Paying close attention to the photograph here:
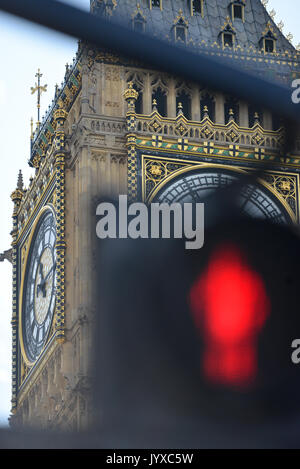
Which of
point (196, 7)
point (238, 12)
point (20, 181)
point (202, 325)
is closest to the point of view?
point (202, 325)

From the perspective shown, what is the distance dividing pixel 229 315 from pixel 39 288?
599cm

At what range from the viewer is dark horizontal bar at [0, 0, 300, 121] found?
450 cm

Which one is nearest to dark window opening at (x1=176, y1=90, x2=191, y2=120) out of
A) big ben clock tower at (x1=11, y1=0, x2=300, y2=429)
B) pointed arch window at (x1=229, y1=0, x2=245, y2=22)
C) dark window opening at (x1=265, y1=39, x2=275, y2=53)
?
big ben clock tower at (x1=11, y1=0, x2=300, y2=429)

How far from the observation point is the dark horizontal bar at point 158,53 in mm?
4496

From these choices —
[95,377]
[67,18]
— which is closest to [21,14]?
[67,18]

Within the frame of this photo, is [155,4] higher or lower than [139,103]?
higher

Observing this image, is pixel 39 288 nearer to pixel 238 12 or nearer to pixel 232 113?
pixel 232 113

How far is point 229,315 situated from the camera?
30.1m

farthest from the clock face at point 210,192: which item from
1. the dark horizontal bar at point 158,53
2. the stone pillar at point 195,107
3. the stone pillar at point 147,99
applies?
the dark horizontal bar at point 158,53

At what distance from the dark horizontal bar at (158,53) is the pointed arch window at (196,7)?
1237 inches

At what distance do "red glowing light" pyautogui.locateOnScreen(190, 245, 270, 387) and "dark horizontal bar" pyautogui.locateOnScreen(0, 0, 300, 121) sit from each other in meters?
24.3

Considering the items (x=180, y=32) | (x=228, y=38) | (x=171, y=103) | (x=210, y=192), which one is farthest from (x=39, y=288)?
(x=228, y=38)

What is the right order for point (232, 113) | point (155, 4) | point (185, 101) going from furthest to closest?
point (155, 4), point (185, 101), point (232, 113)

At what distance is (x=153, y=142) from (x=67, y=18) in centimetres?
2613
